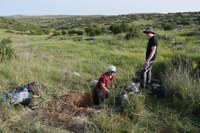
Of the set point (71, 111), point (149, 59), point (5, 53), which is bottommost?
point (71, 111)

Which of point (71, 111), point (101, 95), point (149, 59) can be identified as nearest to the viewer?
point (71, 111)

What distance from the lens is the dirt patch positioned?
6.27m

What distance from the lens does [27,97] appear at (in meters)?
7.07

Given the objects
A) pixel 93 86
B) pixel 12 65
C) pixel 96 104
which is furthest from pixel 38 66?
pixel 96 104

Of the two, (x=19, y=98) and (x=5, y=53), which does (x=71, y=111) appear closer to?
(x=19, y=98)

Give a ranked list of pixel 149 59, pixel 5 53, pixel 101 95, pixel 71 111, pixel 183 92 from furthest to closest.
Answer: pixel 5 53 < pixel 149 59 < pixel 101 95 < pixel 183 92 < pixel 71 111

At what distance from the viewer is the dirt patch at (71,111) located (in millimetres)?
6266

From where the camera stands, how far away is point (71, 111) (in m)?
6.89

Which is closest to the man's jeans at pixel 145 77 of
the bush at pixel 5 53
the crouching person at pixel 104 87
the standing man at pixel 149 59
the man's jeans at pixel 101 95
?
the standing man at pixel 149 59

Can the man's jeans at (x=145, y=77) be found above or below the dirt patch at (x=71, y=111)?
above

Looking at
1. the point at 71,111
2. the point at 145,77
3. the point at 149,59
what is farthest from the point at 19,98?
the point at 149,59

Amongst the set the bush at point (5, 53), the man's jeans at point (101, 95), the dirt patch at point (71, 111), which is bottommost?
the dirt patch at point (71, 111)

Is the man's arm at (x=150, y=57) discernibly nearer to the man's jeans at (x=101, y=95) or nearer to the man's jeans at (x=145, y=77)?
the man's jeans at (x=145, y=77)

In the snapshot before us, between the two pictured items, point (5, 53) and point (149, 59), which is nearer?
point (149, 59)
